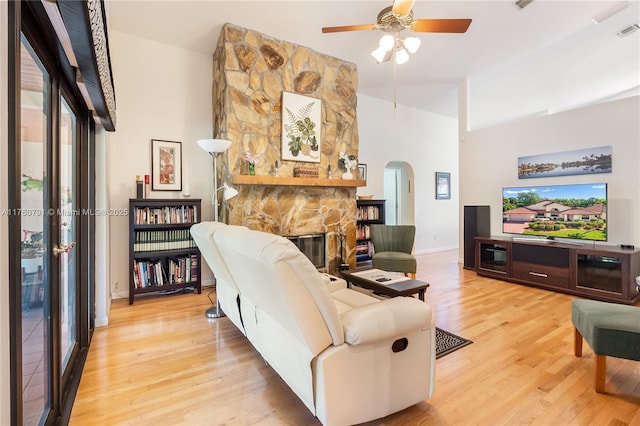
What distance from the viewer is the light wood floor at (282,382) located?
1653 mm

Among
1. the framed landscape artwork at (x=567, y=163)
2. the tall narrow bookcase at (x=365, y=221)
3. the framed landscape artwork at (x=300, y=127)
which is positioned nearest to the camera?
the framed landscape artwork at (x=567, y=163)

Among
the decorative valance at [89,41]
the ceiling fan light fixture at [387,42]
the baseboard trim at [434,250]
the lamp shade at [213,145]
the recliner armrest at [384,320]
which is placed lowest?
the baseboard trim at [434,250]

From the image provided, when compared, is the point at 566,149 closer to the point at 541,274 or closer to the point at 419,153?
the point at 541,274

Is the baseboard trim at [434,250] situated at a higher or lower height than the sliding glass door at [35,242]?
lower

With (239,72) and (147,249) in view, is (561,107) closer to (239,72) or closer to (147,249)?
(239,72)

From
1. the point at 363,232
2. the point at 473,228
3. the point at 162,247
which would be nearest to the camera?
the point at 162,247

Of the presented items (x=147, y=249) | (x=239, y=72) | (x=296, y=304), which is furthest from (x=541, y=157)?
(x=147, y=249)

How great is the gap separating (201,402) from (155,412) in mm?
238

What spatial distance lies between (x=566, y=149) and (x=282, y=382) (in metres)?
4.81

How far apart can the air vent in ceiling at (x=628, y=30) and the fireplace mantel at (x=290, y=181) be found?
3786 millimetres

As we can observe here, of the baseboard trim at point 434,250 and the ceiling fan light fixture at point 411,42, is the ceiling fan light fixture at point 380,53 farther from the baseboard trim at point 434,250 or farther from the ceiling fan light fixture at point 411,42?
the baseboard trim at point 434,250

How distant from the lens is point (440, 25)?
106 inches

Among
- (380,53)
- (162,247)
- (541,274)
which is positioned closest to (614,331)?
(541,274)

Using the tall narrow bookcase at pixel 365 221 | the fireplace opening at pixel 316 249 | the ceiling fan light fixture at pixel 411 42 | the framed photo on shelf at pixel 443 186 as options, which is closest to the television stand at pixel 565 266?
the tall narrow bookcase at pixel 365 221
